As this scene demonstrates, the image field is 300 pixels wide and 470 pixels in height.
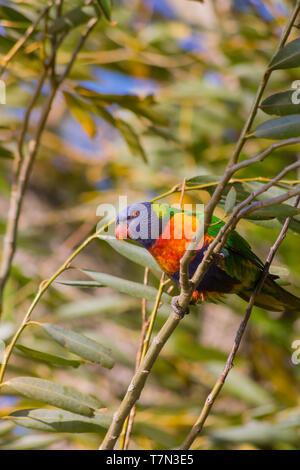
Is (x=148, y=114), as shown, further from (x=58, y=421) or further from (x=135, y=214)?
(x=58, y=421)

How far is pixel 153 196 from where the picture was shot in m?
2.52

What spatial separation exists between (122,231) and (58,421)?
421 mm

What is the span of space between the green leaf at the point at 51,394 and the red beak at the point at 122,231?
1.12 feet

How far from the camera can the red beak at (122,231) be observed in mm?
1135

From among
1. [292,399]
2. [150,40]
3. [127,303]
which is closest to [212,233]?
[127,303]

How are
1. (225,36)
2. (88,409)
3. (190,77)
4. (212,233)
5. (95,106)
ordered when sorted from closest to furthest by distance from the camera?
(88,409) → (212,233) → (95,106) → (225,36) → (190,77)

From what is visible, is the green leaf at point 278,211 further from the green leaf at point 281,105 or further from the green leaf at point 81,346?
the green leaf at point 81,346

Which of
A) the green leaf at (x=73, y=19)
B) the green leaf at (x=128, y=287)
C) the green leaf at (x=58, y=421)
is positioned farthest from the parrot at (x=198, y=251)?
→ the green leaf at (x=73, y=19)

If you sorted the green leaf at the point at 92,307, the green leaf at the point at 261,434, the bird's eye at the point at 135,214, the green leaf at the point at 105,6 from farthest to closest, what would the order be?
the green leaf at the point at 92,307 → the green leaf at the point at 261,434 → the bird's eye at the point at 135,214 → the green leaf at the point at 105,6

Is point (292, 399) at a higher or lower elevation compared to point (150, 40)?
lower

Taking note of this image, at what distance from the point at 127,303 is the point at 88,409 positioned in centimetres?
108

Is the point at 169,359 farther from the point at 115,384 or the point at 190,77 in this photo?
the point at 190,77

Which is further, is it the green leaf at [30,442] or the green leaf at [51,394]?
the green leaf at [30,442]

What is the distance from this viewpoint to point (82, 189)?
3.18 metres
